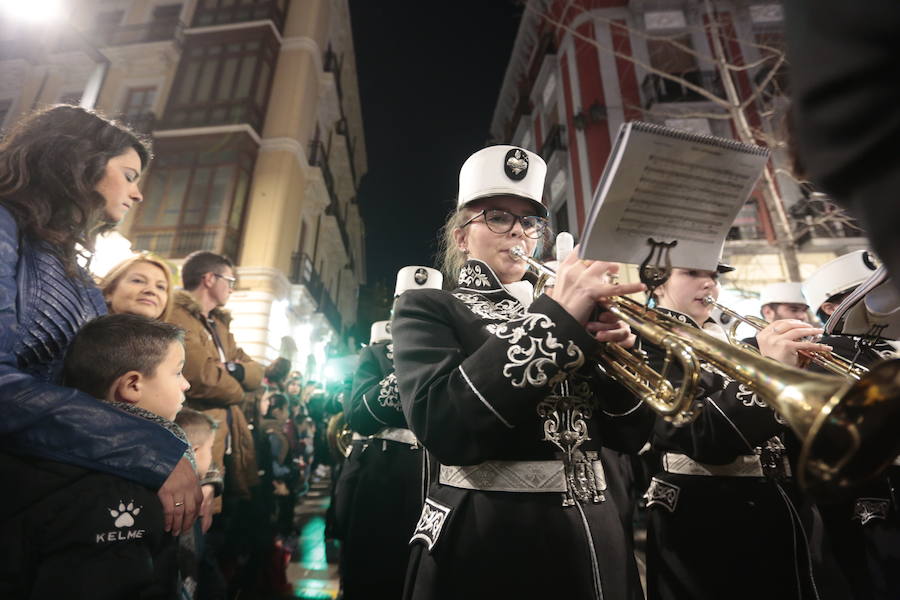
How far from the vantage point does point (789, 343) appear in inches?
78.5

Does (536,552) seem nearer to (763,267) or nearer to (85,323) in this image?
(85,323)

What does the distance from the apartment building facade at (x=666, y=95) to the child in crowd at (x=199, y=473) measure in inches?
546

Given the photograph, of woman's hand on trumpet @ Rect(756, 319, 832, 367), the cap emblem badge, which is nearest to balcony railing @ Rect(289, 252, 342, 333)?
the cap emblem badge

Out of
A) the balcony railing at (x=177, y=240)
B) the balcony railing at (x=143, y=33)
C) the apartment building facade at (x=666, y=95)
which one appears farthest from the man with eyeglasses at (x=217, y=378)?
the balcony railing at (x=143, y=33)

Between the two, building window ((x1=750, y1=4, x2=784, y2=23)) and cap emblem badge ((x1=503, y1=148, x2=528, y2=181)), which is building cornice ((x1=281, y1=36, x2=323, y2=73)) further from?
cap emblem badge ((x1=503, y1=148, x2=528, y2=181))

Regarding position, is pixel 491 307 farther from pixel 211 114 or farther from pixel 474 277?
pixel 211 114

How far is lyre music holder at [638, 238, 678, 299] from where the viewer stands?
1310mm

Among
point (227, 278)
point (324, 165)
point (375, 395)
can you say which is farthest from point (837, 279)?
point (324, 165)

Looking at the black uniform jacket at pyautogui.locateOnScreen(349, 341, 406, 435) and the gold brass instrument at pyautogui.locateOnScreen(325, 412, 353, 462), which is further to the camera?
the gold brass instrument at pyautogui.locateOnScreen(325, 412, 353, 462)

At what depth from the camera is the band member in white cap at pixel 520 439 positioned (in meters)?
1.24

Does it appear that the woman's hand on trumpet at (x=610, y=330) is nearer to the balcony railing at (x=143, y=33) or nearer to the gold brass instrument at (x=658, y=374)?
the gold brass instrument at (x=658, y=374)

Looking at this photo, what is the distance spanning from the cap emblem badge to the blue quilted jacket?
1808 mm

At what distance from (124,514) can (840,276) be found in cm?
491

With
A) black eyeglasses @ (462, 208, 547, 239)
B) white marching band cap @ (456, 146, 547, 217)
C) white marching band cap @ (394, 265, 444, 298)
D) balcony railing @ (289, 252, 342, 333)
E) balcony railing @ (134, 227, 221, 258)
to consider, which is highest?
balcony railing @ (289, 252, 342, 333)
